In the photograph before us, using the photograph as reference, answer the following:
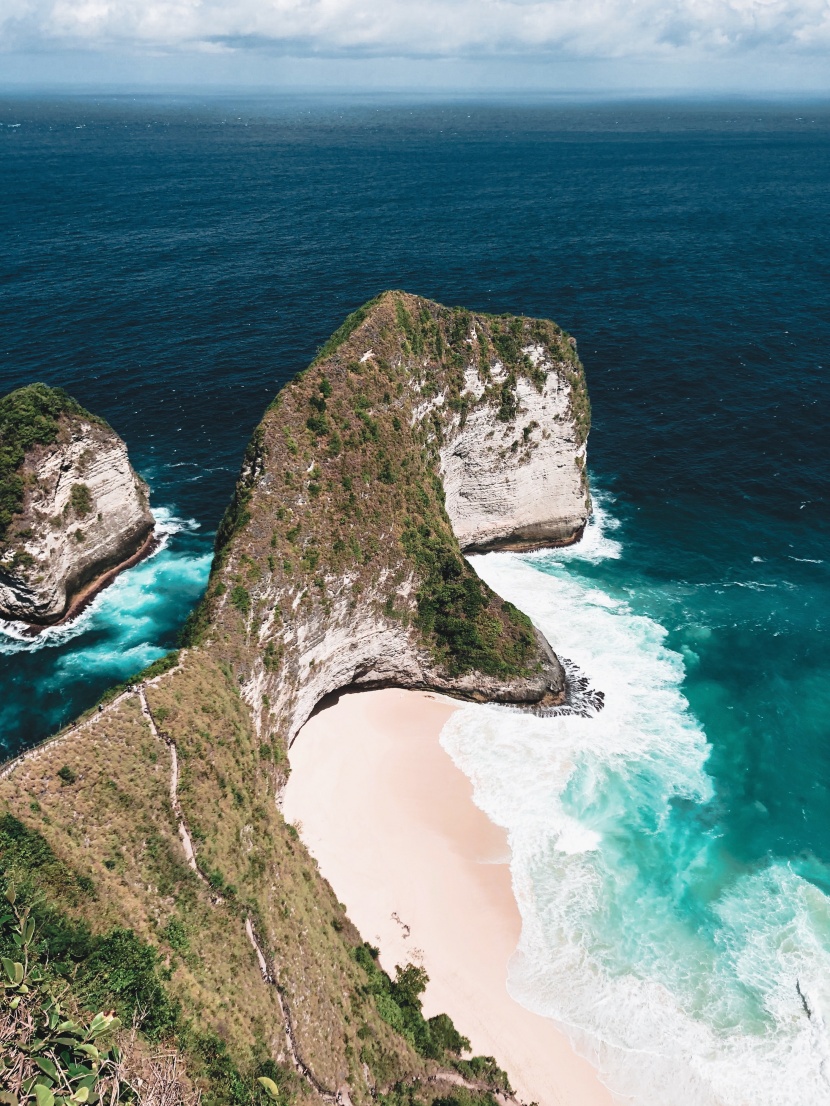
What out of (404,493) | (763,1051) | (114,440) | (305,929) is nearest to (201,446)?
(114,440)

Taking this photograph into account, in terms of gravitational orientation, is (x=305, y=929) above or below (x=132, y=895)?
below

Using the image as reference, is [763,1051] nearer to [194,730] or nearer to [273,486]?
[194,730]

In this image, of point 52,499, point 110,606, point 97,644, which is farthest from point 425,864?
point 52,499

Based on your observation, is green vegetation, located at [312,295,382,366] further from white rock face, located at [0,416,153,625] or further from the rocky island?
white rock face, located at [0,416,153,625]

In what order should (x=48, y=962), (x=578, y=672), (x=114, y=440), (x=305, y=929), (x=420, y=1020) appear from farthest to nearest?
1. (x=114, y=440)
2. (x=578, y=672)
3. (x=420, y=1020)
4. (x=305, y=929)
5. (x=48, y=962)

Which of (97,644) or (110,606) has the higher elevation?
(110,606)

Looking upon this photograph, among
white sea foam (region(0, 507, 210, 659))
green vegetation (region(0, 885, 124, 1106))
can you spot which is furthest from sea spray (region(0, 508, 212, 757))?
green vegetation (region(0, 885, 124, 1106))

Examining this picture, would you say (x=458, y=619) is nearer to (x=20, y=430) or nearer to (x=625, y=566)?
(x=625, y=566)
